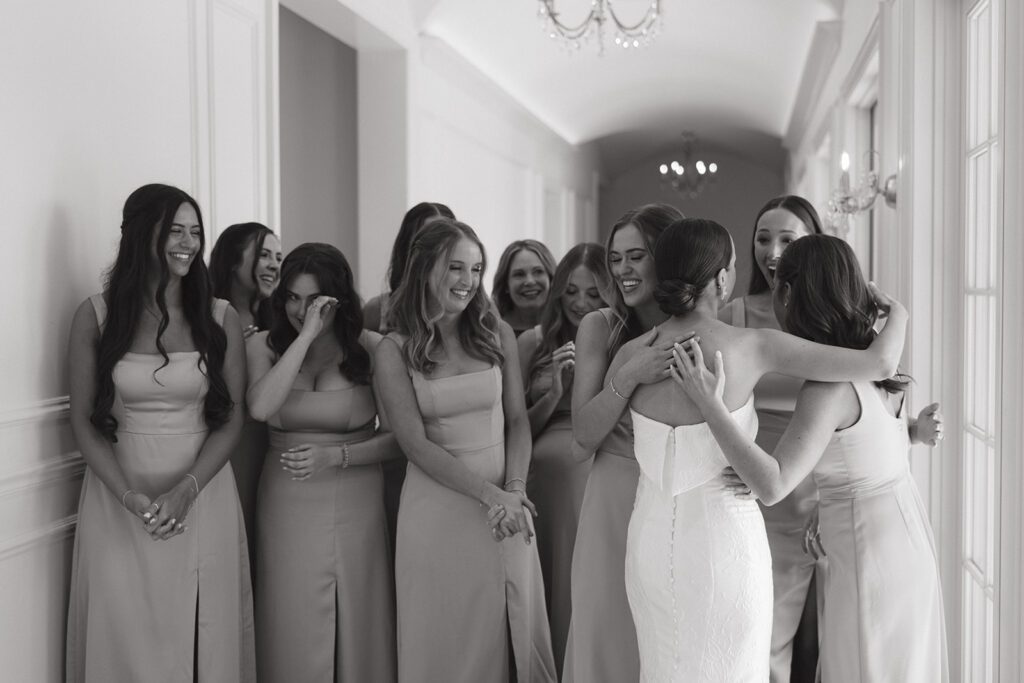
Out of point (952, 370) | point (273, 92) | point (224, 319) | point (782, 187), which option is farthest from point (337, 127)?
point (782, 187)

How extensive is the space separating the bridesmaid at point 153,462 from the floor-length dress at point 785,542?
1588mm

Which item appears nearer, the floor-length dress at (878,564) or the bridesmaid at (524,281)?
the floor-length dress at (878,564)

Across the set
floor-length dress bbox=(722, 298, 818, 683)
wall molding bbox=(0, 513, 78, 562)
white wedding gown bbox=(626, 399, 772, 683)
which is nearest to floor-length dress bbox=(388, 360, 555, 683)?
floor-length dress bbox=(722, 298, 818, 683)

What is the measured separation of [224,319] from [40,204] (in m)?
0.60

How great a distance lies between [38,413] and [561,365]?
158 centimetres

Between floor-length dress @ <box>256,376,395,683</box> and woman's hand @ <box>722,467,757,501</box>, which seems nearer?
woman's hand @ <box>722,467,757,501</box>

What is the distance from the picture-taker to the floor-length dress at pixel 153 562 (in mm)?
2801

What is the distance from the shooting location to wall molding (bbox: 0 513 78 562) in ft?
8.79

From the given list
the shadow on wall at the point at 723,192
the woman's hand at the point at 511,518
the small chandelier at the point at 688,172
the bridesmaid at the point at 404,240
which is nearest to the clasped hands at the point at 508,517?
the woman's hand at the point at 511,518

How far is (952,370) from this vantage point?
3449 mm

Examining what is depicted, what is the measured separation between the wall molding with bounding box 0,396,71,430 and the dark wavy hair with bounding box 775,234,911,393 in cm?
204

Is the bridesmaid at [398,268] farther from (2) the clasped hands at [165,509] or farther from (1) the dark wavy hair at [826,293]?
(1) the dark wavy hair at [826,293]

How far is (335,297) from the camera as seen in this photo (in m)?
3.13

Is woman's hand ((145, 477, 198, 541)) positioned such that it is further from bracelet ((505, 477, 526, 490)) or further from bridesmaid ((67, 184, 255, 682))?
bracelet ((505, 477, 526, 490))
